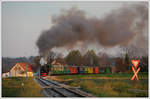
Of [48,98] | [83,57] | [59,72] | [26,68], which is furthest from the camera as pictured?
[83,57]

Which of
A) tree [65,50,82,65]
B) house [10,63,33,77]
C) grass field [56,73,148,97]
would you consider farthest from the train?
house [10,63,33,77]

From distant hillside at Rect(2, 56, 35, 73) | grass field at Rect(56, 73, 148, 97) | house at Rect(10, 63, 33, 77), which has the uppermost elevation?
distant hillside at Rect(2, 56, 35, 73)

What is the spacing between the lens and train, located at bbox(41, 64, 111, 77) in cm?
1591

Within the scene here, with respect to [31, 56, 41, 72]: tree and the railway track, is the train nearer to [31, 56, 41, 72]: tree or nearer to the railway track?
[31, 56, 41, 72]: tree

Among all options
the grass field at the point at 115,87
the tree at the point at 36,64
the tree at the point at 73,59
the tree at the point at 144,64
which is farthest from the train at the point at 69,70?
the tree at the point at 144,64

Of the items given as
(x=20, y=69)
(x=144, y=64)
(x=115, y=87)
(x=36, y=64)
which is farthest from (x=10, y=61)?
(x=144, y=64)

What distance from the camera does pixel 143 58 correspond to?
16.2 metres

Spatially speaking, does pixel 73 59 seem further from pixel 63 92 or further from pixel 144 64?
pixel 63 92

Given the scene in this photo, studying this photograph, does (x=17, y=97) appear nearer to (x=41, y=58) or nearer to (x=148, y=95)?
(x=41, y=58)

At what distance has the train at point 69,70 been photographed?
1591 cm

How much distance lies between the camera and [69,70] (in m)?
19.0

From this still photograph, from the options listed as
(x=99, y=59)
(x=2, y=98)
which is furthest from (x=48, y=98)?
(x=99, y=59)

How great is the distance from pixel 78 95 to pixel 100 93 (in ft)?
4.30

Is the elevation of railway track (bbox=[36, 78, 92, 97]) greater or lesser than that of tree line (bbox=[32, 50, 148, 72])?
lesser
